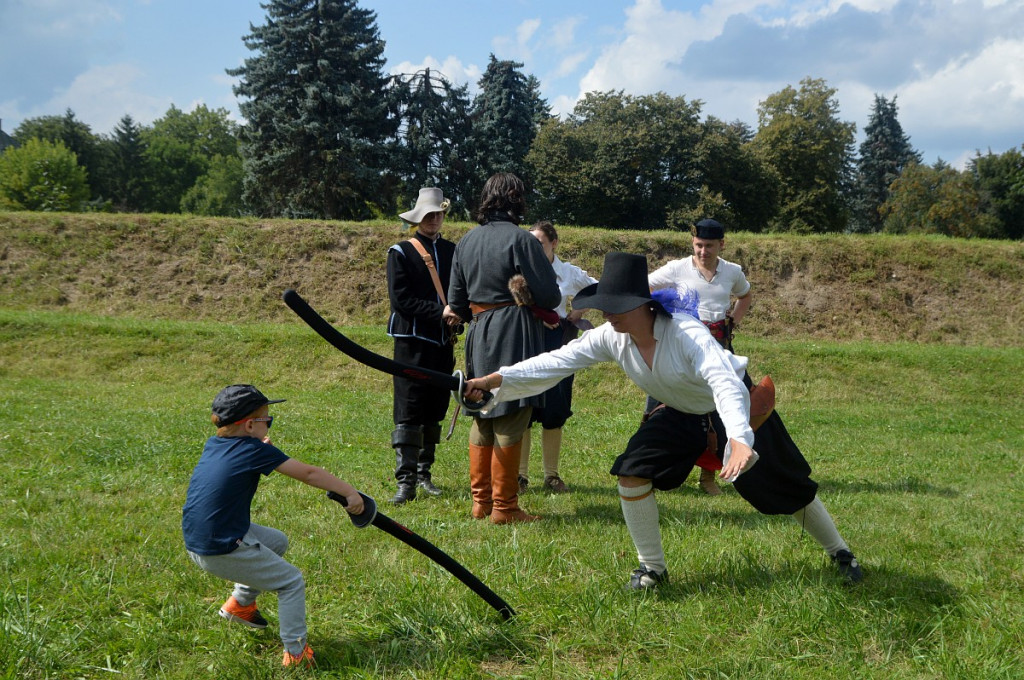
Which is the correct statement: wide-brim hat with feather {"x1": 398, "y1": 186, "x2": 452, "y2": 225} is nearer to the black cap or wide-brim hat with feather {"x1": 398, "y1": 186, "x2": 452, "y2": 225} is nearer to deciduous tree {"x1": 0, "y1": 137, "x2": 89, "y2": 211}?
the black cap

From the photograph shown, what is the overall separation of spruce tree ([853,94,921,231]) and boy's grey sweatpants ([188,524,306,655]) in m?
68.9

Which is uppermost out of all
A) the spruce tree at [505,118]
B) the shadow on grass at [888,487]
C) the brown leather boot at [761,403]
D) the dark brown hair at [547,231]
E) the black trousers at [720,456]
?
the spruce tree at [505,118]

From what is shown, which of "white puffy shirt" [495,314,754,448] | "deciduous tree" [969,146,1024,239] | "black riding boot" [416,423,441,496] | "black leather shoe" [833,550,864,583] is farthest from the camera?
"deciduous tree" [969,146,1024,239]

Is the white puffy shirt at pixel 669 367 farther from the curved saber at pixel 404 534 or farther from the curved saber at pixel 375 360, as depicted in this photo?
the curved saber at pixel 404 534

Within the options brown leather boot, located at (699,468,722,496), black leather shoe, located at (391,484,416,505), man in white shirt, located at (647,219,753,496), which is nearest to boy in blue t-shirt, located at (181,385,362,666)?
black leather shoe, located at (391,484,416,505)

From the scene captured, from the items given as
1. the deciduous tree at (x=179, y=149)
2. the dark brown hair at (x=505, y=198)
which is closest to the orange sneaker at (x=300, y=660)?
the dark brown hair at (x=505, y=198)

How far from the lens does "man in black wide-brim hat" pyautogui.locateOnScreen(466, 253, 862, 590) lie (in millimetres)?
3936

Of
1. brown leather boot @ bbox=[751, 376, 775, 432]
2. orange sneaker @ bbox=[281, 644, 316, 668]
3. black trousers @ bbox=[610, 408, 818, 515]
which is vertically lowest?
orange sneaker @ bbox=[281, 644, 316, 668]

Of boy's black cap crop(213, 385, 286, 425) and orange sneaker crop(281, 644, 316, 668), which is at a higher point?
boy's black cap crop(213, 385, 286, 425)

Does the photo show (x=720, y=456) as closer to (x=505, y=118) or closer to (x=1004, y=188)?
(x=505, y=118)

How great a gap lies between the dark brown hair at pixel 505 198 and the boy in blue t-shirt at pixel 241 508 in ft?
9.22

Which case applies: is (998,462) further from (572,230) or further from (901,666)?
(572,230)

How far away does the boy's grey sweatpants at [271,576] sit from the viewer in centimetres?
347

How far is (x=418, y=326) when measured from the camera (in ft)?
21.2
